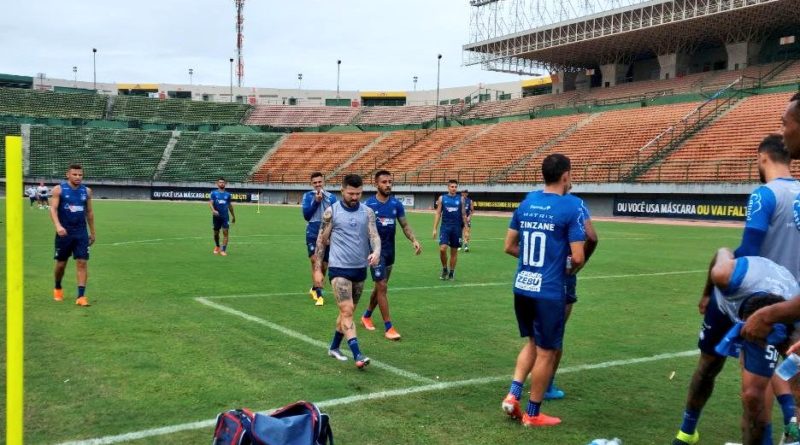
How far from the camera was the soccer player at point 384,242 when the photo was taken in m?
8.37

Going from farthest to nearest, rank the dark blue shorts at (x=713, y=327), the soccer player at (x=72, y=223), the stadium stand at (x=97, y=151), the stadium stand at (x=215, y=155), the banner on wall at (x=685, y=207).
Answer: the stadium stand at (x=215, y=155) < the stadium stand at (x=97, y=151) < the banner on wall at (x=685, y=207) < the soccer player at (x=72, y=223) < the dark blue shorts at (x=713, y=327)

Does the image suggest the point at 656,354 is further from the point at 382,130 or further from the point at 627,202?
the point at 382,130

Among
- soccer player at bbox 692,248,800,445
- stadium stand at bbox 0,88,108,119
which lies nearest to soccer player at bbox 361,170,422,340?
soccer player at bbox 692,248,800,445

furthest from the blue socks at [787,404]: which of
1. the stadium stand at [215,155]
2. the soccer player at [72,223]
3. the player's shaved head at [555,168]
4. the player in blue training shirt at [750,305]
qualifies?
the stadium stand at [215,155]

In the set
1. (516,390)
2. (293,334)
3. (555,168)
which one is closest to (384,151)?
(293,334)

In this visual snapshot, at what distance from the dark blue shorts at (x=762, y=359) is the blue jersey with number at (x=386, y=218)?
5.89 m

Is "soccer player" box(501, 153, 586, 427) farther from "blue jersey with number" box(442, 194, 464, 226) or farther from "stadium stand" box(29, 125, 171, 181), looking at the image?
"stadium stand" box(29, 125, 171, 181)

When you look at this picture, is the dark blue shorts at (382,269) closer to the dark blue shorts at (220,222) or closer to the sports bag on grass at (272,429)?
the sports bag on grass at (272,429)

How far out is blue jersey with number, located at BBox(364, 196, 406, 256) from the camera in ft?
31.0

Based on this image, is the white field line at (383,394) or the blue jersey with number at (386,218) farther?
the blue jersey with number at (386,218)

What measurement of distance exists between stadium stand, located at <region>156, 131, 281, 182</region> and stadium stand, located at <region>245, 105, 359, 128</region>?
1120 centimetres

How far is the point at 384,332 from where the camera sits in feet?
28.5

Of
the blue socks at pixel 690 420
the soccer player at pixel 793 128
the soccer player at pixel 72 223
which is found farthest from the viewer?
the soccer player at pixel 72 223

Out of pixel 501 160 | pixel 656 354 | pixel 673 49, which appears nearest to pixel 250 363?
pixel 656 354
